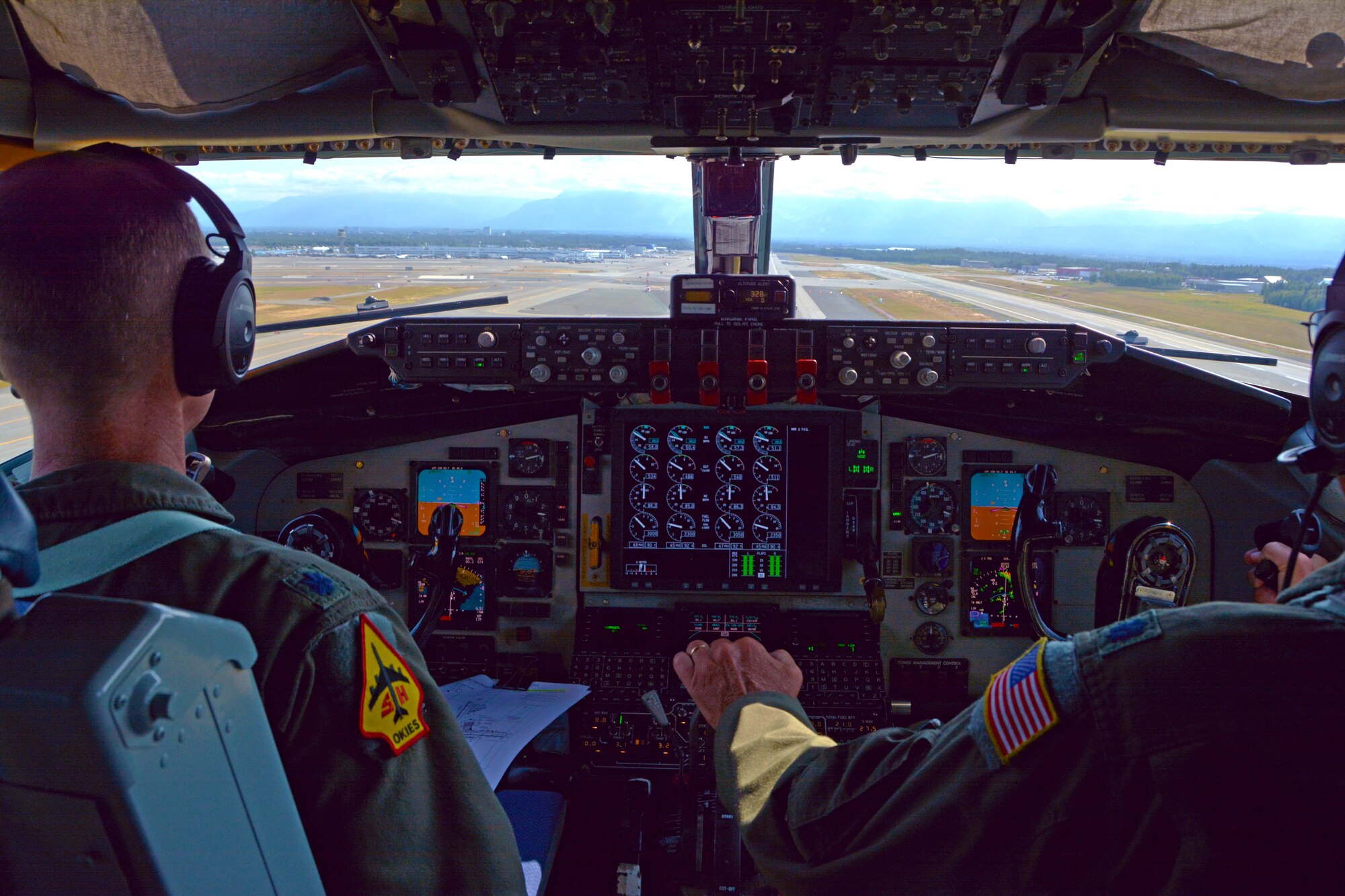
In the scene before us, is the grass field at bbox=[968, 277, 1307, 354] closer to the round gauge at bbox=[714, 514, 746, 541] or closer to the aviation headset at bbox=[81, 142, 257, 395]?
the round gauge at bbox=[714, 514, 746, 541]

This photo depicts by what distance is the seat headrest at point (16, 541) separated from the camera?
1.57 feet

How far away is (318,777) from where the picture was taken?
74 cm

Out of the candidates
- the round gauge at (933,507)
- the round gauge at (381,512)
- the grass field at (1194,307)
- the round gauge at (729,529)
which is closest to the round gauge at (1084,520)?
the round gauge at (933,507)

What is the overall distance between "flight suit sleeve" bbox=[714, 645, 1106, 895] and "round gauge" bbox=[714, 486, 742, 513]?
1517 millimetres

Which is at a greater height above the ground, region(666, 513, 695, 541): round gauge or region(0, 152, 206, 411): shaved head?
region(0, 152, 206, 411): shaved head

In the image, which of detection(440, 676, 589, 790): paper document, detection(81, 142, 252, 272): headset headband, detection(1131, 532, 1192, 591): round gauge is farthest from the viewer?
detection(1131, 532, 1192, 591): round gauge

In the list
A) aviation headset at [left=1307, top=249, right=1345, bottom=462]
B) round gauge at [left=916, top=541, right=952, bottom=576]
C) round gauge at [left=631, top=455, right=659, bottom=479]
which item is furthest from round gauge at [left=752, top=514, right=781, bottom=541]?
aviation headset at [left=1307, top=249, right=1345, bottom=462]

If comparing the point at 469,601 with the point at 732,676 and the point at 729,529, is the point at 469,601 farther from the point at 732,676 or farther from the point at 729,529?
the point at 732,676

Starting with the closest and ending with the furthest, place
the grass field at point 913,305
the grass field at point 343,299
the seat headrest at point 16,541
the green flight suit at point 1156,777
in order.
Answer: the seat headrest at point 16,541 → the green flight suit at point 1156,777 → the grass field at point 913,305 → the grass field at point 343,299

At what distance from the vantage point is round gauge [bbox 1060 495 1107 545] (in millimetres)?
2738

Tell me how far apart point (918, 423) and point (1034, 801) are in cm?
207

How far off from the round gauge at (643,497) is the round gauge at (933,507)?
0.83 metres

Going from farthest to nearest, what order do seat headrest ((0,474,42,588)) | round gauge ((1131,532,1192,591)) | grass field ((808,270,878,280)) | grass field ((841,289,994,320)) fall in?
1. grass field ((808,270,878,280))
2. round gauge ((1131,532,1192,591))
3. grass field ((841,289,994,320))
4. seat headrest ((0,474,42,588))

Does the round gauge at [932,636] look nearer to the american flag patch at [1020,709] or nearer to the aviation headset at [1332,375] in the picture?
the aviation headset at [1332,375]
